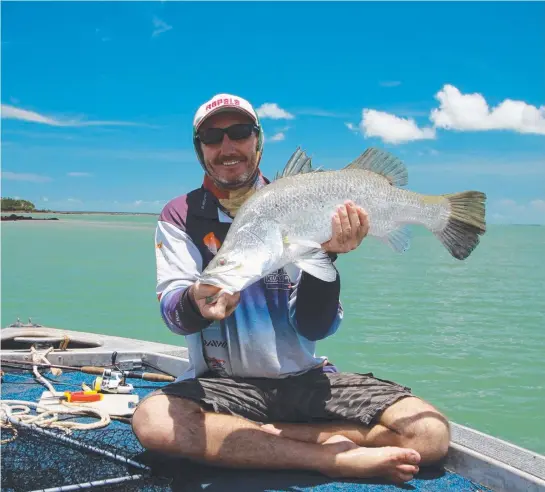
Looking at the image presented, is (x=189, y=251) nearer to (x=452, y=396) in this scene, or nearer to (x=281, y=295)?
(x=281, y=295)

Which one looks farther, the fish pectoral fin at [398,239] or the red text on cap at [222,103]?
the red text on cap at [222,103]

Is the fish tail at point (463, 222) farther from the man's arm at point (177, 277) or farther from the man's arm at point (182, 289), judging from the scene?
the man's arm at point (177, 277)

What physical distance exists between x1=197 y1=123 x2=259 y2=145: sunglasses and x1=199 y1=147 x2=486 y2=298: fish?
1.46 ft

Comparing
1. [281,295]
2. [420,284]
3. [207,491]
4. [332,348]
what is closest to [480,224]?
[281,295]

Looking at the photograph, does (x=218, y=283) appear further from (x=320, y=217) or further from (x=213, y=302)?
(x=320, y=217)

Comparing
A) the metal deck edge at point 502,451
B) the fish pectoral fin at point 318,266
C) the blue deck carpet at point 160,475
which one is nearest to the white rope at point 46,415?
the blue deck carpet at point 160,475

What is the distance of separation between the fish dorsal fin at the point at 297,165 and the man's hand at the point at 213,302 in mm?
766

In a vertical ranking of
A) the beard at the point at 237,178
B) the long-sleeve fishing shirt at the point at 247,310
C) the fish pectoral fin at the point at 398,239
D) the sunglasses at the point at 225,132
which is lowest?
the long-sleeve fishing shirt at the point at 247,310

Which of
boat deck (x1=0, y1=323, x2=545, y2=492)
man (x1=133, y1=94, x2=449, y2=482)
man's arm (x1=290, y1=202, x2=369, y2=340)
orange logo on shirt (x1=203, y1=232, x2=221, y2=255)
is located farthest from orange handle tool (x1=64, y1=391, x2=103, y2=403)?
man's arm (x1=290, y1=202, x2=369, y2=340)

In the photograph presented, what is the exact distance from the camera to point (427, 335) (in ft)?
49.1

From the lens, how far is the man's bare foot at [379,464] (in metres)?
3.15

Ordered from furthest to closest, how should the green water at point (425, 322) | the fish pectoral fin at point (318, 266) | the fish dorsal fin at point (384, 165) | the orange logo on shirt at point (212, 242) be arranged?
1. the green water at point (425, 322)
2. the orange logo on shirt at point (212, 242)
3. the fish dorsal fin at point (384, 165)
4. the fish pectoral fin at point (318, 266)

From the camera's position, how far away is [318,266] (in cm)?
285

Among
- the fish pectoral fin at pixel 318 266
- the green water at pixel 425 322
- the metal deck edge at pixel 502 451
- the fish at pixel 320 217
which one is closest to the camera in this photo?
the fish at pixel 320 217
